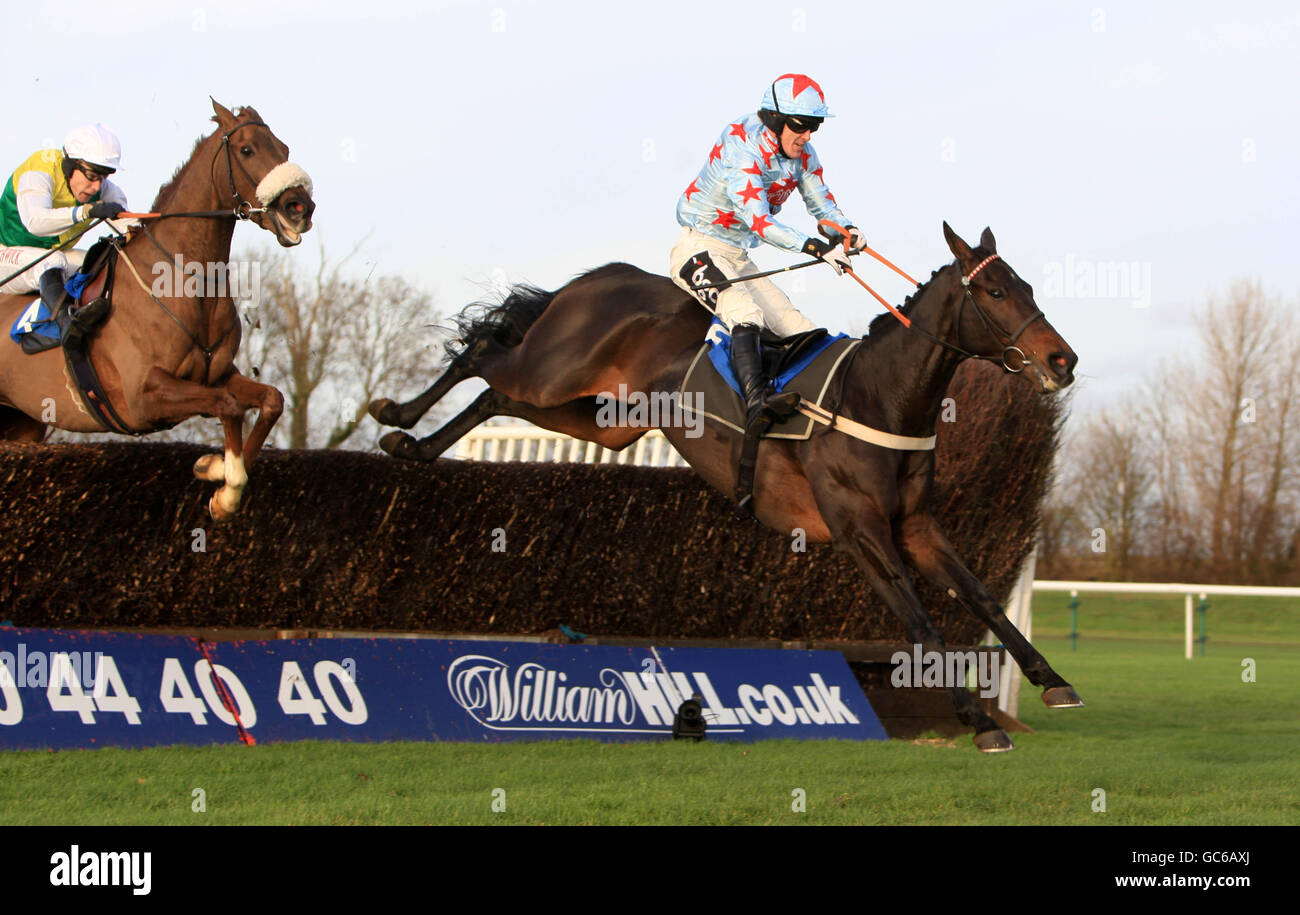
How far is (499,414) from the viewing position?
274 inches

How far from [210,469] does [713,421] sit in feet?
7.66

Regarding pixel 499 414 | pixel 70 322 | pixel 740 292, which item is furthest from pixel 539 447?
pixel 70 322

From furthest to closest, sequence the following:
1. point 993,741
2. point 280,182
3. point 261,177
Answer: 1. point 261,177
2. point 280,182
3. point 993,741

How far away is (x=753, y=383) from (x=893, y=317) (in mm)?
755

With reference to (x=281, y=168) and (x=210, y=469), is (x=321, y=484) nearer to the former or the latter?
(x=210, y=469)

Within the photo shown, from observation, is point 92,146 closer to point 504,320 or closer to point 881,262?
point 504,320

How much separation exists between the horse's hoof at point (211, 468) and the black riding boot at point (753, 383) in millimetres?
2384

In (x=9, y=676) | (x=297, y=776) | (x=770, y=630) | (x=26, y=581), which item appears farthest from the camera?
(x=770, y=630)

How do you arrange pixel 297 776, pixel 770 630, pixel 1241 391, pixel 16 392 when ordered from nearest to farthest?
pixel 297 776 < pixel 16 392 < pixel 770 630 < pixel 1241 391

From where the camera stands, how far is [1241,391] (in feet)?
101

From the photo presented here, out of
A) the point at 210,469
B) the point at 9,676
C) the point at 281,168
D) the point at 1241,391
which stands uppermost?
the point at 1241,391

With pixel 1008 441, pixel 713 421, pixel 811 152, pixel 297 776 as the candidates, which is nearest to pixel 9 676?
pixel 297 776

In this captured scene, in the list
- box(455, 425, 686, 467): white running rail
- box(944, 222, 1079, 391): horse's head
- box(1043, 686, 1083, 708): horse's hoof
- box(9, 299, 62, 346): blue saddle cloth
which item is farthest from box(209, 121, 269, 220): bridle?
box(1043, 686, 1083, 708): horse's hoof

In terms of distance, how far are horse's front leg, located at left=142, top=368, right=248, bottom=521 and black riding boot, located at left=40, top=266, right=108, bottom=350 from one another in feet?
1.42
